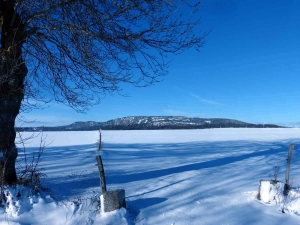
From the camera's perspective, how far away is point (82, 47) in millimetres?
5359

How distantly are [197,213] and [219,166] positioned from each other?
501cm

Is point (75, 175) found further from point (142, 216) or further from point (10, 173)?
point (142, 216)

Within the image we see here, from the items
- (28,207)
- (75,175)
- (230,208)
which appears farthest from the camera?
(75,175)

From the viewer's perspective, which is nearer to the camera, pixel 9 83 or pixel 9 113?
pixel 9 83

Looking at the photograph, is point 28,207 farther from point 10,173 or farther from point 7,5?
point 7,5

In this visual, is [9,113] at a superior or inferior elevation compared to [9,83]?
inferior

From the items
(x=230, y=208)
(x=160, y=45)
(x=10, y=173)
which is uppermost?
(x=160, y=45)

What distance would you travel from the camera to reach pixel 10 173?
4680mm

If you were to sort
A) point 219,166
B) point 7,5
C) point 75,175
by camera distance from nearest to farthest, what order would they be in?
point 7,5 < point 75,175 < point 219,166

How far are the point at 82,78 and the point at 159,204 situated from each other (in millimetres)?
3138

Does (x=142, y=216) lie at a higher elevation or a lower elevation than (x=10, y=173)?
lower

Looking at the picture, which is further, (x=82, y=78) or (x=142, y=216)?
(x=82, y=78)

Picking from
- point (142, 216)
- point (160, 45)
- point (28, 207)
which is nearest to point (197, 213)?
point (142, 216)

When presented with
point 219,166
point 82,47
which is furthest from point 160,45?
point 219,166
